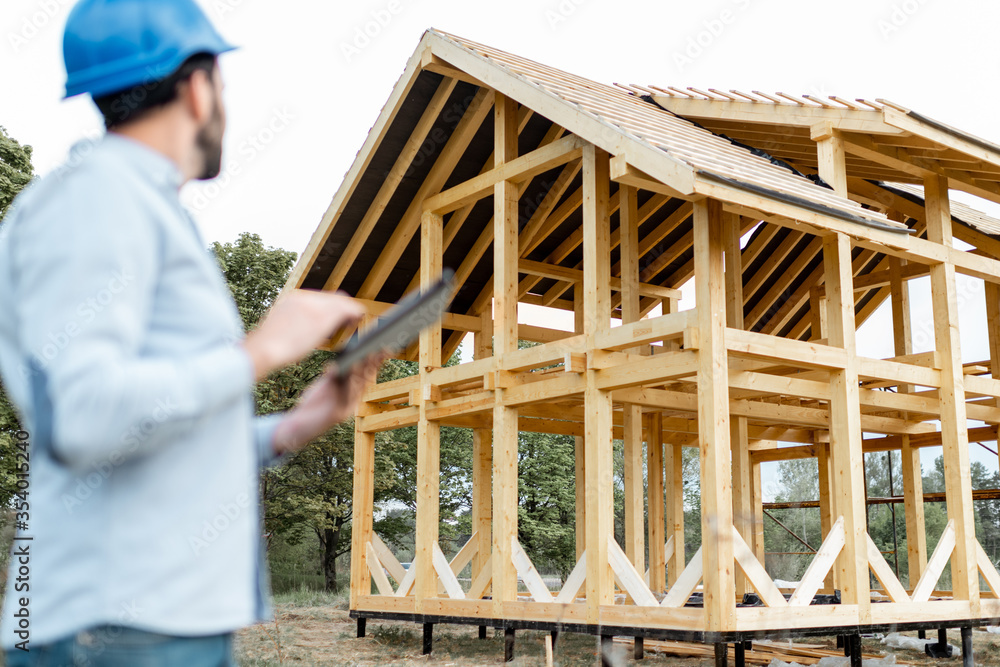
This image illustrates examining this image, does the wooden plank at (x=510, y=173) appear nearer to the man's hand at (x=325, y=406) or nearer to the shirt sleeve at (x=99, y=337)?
the man's hand at (x=325, y=406)

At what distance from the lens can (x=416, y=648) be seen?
514 inches

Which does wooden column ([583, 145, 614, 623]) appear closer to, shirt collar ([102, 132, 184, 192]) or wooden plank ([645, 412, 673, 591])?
wooden plank ([645, 412, 673, 591])

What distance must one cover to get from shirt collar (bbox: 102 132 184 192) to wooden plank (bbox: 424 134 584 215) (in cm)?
983

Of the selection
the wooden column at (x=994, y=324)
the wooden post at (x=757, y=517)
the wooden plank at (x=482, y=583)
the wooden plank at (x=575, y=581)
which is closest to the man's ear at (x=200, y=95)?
the wooden plank at (x=575, y=581)

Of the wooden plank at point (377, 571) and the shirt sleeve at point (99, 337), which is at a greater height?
the shirt sleeve at point (99, 337)

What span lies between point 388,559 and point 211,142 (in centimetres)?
1292

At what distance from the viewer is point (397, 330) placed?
3.58 feet

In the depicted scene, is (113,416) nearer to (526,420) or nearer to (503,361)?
(503,361)

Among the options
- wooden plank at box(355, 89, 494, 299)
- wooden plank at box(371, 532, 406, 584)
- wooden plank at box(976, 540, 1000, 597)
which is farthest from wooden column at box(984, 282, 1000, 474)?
wooden plank at box(371, 532, 406, 584)

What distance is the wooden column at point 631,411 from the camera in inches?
462

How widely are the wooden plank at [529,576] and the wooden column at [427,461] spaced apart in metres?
1.65

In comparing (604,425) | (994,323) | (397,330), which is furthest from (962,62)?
(397,330)

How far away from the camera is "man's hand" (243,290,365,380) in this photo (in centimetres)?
110

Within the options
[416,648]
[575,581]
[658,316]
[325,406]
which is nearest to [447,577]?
[416,648]
